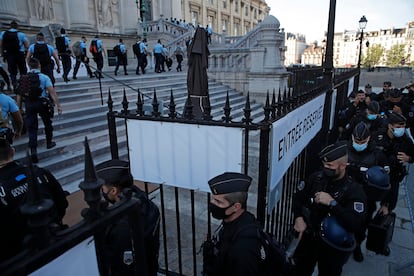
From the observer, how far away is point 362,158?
3.61 meters

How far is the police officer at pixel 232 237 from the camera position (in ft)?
5.73

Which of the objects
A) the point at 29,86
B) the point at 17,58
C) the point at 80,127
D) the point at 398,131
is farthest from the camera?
the point at 17,58

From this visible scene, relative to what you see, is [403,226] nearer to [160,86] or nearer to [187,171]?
[187,171]

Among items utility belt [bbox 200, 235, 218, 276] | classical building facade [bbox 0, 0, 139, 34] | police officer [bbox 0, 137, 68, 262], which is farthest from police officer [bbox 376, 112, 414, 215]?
classical building facade [bbox 0, 0, 139, 34]

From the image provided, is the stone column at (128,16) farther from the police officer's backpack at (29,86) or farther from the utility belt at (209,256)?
the utility belt at (209,256)

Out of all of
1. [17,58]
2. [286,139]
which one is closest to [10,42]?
[17,58]

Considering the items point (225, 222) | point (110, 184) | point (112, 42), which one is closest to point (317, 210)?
point (225, 222)

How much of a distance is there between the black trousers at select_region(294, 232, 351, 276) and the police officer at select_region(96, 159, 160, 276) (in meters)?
1.59

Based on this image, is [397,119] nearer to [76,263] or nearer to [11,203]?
[76,263]

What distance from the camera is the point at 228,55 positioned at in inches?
612

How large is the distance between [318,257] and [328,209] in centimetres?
59

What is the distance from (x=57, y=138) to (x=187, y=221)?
415cm

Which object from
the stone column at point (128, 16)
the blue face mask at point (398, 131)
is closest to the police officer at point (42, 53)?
the blue face mask at point (398, 131)

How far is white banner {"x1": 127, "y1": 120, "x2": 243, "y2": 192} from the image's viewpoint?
240cm
